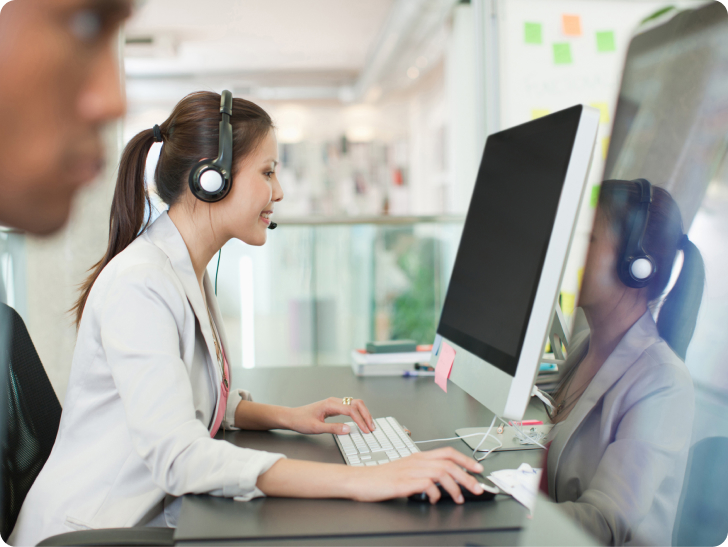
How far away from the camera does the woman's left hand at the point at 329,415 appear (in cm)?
88

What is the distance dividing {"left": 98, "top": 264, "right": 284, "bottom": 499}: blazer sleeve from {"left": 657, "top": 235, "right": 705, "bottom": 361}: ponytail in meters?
0.54

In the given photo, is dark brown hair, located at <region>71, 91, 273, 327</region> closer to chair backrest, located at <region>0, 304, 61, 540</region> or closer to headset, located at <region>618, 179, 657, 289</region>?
chair backrest, located at <region>0, 304, 61, 540</region>

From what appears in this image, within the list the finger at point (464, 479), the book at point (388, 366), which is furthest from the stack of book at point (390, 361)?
the finger at point (464, 479)

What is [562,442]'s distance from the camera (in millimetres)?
790

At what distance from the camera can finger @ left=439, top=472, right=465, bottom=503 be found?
1.96 feet

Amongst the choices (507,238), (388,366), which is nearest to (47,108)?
(507,238)

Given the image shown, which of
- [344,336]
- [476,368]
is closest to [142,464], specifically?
[476,368]

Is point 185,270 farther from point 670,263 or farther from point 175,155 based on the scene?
point 670,263

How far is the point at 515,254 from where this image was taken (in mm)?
765

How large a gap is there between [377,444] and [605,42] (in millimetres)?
1729

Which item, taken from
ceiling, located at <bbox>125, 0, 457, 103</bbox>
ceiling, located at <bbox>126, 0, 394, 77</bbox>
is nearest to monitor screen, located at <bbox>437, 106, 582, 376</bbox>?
ceiling, located at <bbox>125, 0, 457, 103</bbox>

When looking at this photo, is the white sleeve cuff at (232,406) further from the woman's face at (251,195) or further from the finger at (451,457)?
the finger at (451,457)

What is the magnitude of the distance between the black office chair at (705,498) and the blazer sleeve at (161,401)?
0.52 metres

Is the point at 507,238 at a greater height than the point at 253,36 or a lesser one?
lesser
